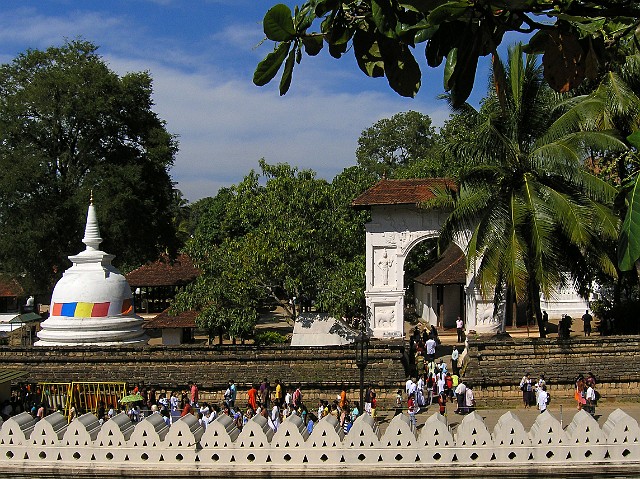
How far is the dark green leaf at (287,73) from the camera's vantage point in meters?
3.31

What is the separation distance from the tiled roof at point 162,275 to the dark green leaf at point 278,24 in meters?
42.7

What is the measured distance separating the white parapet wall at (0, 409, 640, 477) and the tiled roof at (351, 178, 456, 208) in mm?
17172

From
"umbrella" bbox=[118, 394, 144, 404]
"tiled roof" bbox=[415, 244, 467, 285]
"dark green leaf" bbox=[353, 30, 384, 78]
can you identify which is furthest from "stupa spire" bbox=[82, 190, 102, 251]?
"dark green leaf" bbox=[353, 30, 384, 78]

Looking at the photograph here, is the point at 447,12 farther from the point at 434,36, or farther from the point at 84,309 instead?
the point at 84,309

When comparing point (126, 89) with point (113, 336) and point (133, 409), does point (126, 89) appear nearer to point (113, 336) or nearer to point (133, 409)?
point (113, 336)

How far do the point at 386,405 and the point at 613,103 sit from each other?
32.5ft

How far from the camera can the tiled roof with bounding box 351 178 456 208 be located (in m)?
25.8

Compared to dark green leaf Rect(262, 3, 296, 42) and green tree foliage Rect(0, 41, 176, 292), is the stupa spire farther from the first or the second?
dark green leaf Rect(262, 3, 296, 42)

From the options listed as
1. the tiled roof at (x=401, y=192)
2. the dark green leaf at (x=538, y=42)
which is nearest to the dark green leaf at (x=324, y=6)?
the dark green leaf at (x=538, y=42)

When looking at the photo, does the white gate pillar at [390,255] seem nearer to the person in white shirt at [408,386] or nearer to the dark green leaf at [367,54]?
the person in white shirt at [408,386]

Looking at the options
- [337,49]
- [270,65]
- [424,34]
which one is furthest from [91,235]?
[424,34]

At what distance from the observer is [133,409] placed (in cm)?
1730

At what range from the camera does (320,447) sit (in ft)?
28.4

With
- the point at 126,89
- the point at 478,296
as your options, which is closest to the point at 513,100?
the point at 478,296
